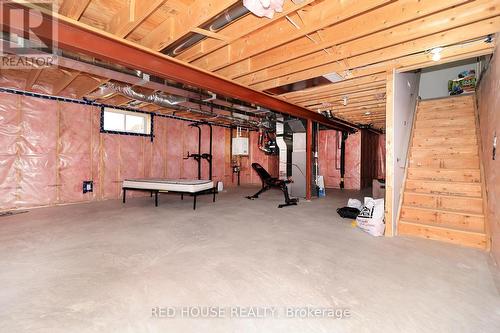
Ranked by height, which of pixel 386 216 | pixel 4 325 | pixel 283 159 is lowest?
pixel 4 325

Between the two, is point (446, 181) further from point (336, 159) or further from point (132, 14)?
point (336, 159)

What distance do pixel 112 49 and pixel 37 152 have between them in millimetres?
4188

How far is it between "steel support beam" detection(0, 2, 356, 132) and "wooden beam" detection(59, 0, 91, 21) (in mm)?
A: 83

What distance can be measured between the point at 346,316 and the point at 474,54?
12.1 feet

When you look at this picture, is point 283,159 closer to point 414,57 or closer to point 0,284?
point 414,57

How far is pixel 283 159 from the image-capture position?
23.6 feet

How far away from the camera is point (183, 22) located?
2.41m

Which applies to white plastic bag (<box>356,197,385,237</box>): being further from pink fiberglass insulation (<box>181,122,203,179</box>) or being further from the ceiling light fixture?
pink fiberglass insulation (<box>181,122,203,179</box>)

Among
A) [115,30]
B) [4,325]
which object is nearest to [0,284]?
[4,325]

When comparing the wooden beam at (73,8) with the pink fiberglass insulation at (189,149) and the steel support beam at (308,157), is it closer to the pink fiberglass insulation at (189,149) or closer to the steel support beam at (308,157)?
the steel support beam at (308,157)

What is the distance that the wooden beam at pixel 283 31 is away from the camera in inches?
85.3

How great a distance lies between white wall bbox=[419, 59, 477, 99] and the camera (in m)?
7.09

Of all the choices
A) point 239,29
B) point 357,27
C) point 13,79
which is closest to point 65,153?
point 13,79

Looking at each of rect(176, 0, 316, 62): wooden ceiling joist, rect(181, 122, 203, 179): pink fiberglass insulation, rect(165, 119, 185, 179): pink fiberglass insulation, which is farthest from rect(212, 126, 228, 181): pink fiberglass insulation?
rect(176, 0, 316, 62): wooden ceiling joist
